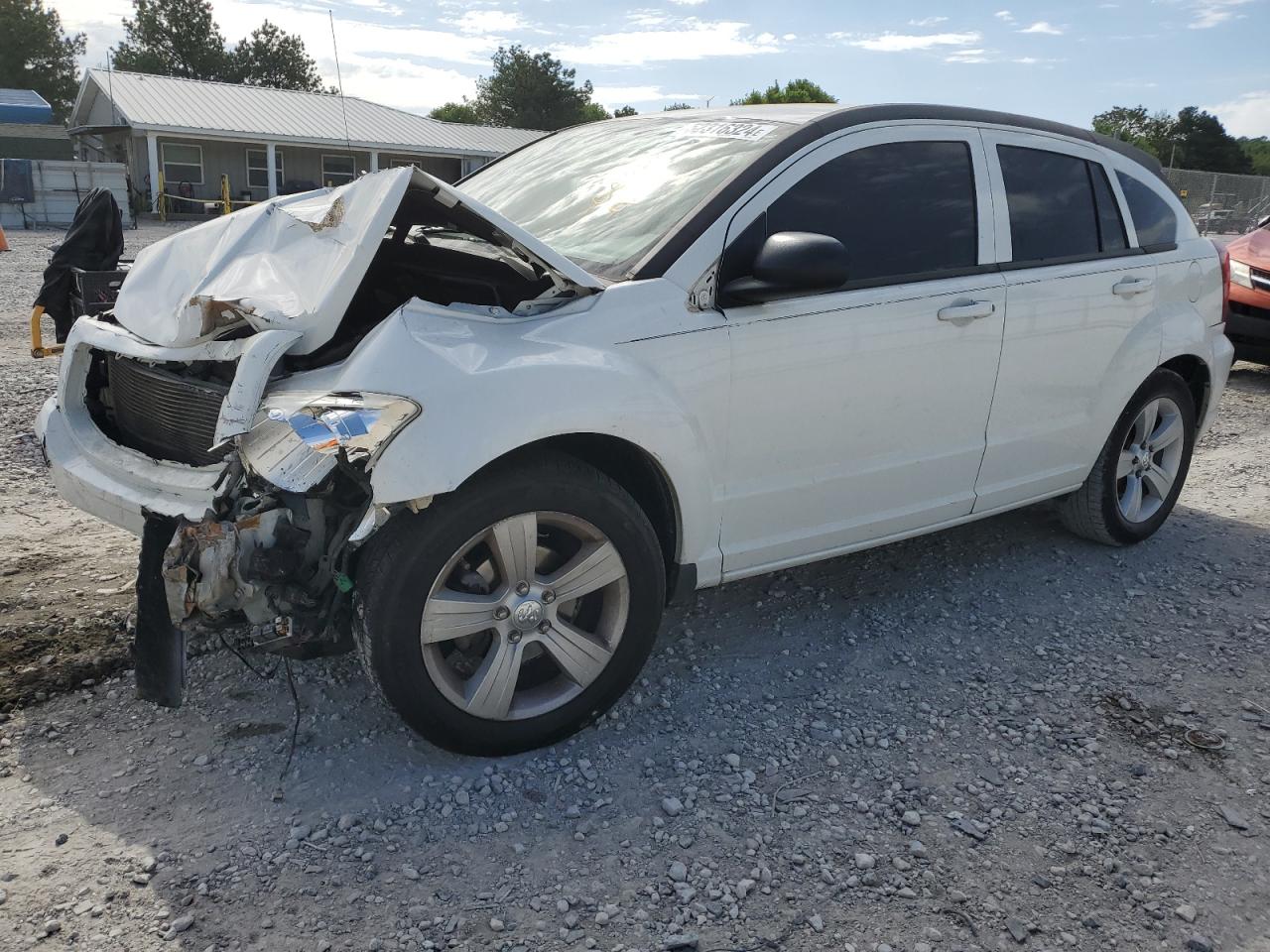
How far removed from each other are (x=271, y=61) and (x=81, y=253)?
60108mm

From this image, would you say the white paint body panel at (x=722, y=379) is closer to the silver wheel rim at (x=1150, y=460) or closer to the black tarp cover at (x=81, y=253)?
the silver wheel rim at (x=1150, y=460)

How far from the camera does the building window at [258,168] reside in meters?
33.1

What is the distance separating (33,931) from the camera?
7.38 ft

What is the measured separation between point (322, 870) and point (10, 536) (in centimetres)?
279

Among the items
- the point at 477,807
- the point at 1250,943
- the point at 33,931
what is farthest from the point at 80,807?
the point at 1250,943

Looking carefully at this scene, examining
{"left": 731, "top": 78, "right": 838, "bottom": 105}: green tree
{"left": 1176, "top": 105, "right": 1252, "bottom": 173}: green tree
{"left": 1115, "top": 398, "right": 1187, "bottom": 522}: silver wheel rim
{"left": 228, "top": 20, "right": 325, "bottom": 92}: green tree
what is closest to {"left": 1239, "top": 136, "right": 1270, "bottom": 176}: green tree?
{"left": 1176, "top": 105, "right": 1252, "bottom": 173}: green tree

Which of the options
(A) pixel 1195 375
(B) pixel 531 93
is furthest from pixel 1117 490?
(B) pixel 531 93

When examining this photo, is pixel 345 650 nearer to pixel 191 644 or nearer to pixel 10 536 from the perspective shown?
pixel 191 644

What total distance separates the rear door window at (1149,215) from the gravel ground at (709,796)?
170cm

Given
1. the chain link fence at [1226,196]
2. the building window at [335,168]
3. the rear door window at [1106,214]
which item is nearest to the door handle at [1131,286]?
the rear door window at [1106,214]

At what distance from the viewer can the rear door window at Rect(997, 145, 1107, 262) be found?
3.99 metres

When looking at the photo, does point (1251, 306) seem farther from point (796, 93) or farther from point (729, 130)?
point (796, 93)

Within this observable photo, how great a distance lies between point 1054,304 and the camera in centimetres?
402

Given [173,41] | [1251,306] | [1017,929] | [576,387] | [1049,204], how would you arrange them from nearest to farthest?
[1017,929] < [576,387] < [1049,204] < [1251,306] < [173,41]
